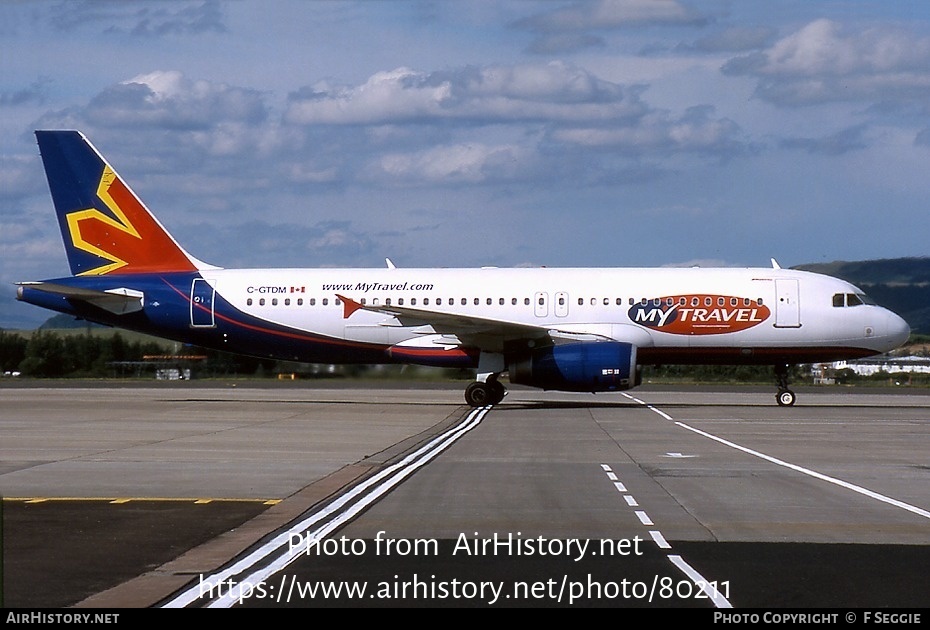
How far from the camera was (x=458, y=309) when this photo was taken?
37469mm

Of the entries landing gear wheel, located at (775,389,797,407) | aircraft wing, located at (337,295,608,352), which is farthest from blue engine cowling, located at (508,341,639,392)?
landing gear wheel, located at (775,389,797,407)

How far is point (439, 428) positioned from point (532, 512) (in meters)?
14.4

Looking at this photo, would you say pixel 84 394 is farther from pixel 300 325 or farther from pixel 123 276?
pixel 300 325

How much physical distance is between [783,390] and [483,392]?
9141 millimetres

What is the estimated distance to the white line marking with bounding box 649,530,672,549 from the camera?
11.1 m

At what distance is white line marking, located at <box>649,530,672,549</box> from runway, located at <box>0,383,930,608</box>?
54 millimetres

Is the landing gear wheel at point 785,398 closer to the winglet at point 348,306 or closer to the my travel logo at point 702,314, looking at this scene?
the my travel logo at point 702,314

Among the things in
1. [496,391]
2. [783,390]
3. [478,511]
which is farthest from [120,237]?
[478,511]

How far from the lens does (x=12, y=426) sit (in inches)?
1069

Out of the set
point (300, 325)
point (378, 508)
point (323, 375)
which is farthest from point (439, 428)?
point (323, 375)

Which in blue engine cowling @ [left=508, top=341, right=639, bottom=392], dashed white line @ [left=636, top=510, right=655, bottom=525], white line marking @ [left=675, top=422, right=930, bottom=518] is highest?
blue engine cowling @ [left=508, top=341, right=639, bottom=392]

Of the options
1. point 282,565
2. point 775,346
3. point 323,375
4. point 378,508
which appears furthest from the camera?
point 323,375

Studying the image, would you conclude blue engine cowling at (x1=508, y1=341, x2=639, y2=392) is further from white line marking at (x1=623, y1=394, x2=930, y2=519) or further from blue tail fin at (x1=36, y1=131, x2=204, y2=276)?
blue tail fin at (x1=36, y1=131, x2=204, y2=276)

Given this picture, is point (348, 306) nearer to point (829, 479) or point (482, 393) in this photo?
point (482, 393)
